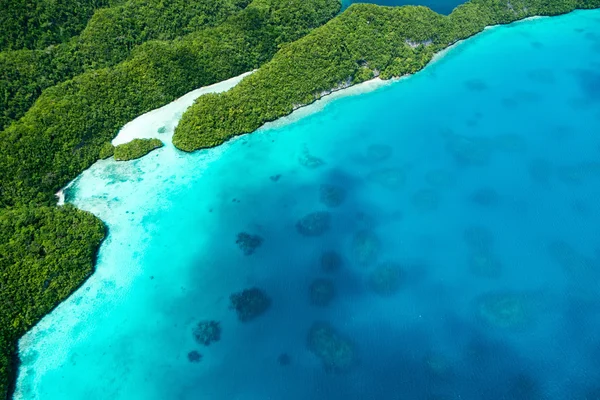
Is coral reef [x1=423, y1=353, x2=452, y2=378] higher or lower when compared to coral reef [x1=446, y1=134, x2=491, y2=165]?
lower

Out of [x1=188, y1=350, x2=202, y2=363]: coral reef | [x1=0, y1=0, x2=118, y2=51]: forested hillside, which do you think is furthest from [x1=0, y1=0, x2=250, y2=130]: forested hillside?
[x1=188, y1=350, x2=202, y2=363]: coral reef

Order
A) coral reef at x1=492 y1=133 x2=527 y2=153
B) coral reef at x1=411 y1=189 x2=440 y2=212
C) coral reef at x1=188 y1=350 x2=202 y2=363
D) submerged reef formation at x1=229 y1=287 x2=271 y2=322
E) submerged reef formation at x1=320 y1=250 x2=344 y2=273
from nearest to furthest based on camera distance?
coral reef at x1=188 y1=350 x2=202 y2=363 → submerged reef formation at x1=229 y1=287 x2=271 y2=322 → submerged reef formation at x1=320 y1=250 x2=344 y2=273 → coral reef at x1=411 y1=189 x2=440 y2=212 → coral reef at x1=492 y1=133 x2=527 y2=153

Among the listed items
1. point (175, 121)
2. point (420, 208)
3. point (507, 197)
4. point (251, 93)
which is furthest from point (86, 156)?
point (507, 197)

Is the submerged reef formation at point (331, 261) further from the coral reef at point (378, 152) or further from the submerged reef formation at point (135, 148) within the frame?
the submerged reef formation at point (135, 148)

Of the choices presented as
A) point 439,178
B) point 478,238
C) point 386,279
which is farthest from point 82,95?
point 478,238

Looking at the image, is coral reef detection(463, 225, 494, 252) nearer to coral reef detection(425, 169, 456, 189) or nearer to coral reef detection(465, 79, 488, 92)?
coral reef detection(425, 169, 456, 189)

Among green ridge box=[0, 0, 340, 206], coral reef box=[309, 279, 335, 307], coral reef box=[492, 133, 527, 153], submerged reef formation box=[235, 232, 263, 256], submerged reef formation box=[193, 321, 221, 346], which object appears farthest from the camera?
coral reef box=[492, 133, 527, 153]
